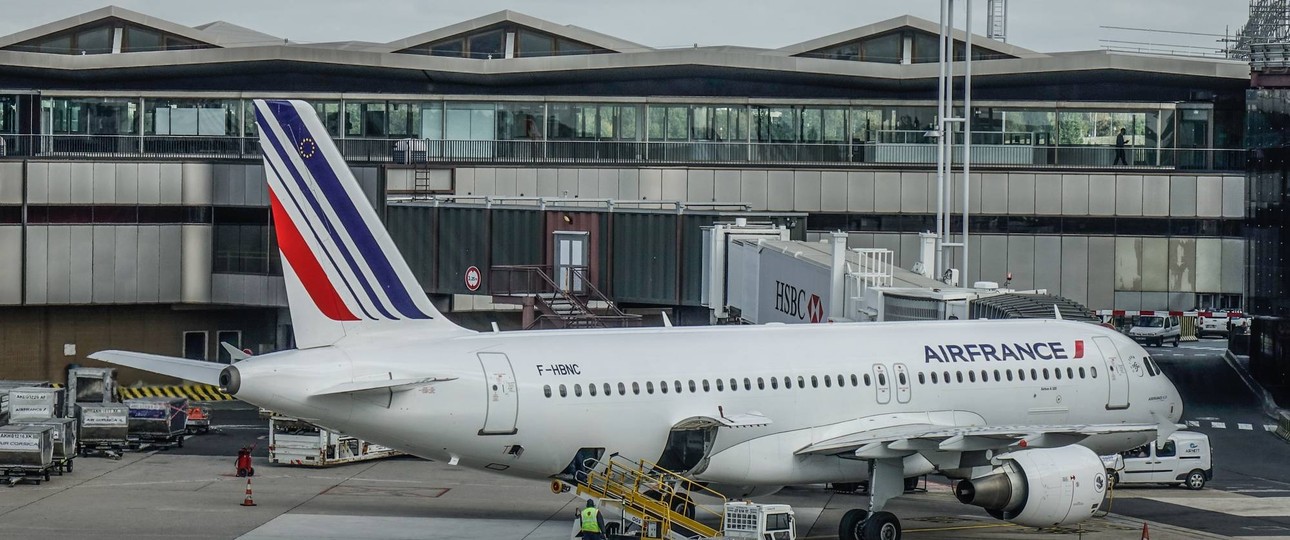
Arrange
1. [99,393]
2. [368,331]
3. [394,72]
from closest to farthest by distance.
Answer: [368,331] < [99,393] < [394,72]

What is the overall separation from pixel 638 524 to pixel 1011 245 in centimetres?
3735

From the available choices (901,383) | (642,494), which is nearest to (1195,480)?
(901,383)

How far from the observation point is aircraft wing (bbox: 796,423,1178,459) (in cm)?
3288

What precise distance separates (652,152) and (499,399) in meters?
40.5

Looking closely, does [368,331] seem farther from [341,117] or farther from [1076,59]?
[1076,59]

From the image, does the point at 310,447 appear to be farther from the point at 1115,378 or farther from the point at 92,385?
the point at 1115,378

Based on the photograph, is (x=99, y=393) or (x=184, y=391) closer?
(x=99, y=393)

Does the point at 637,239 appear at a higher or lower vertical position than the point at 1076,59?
lower

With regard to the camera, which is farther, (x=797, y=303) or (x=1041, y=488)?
(x=797, y=303)

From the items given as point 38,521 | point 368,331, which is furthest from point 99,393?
point 368,331

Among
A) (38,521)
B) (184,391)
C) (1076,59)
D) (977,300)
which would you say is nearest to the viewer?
(38,521)

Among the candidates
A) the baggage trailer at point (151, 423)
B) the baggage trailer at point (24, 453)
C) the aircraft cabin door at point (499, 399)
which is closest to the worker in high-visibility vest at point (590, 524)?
the aircraft cabin door at point (499, 399)

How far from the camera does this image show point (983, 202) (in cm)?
6600

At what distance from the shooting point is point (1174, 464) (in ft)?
144
